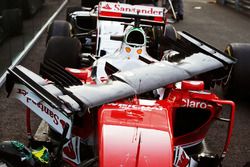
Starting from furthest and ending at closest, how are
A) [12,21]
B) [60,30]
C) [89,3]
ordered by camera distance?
[89,3] < [12,21] < [60,30]

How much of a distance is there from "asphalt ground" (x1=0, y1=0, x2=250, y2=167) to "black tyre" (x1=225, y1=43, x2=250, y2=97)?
30 cm

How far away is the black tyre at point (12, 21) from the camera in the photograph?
6023 millimetres

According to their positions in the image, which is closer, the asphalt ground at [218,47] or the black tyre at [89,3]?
the asphalt ground at [218,47]

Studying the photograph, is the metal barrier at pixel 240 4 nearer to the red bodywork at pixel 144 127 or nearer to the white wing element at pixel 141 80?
the white wing element at pixel 141 80

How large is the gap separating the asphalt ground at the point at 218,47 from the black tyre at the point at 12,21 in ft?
1.69

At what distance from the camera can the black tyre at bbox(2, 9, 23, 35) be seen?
602 cm

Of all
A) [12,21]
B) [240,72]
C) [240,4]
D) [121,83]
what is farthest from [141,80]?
[240,4]

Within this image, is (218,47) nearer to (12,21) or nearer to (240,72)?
(240,72)

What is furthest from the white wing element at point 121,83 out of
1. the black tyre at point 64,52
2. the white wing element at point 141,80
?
the black tyre at point 64,52

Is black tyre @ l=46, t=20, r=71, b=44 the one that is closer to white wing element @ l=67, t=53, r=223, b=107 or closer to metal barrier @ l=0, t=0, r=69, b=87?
metal barrier @ l=0, t=0, r=69, b=87

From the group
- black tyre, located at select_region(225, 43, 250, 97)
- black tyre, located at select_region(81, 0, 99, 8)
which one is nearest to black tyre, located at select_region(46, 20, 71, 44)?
black tyre, located at select_region(225, 43, 250, 97)

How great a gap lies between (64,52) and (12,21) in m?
1.89

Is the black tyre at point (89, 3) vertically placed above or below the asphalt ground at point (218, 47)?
above

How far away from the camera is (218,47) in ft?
29.9
